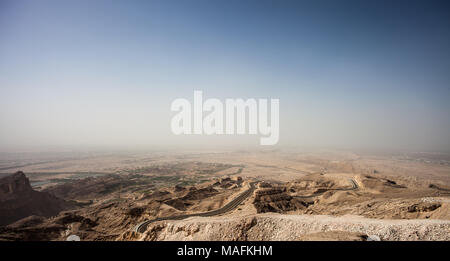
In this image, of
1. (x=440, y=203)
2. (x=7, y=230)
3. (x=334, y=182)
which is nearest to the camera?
(x=440, y=203)

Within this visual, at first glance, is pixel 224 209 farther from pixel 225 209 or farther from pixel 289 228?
pixel 289 228

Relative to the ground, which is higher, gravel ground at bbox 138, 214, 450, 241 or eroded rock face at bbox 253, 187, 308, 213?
gravel ground at bbox 138, 214, 450, 241

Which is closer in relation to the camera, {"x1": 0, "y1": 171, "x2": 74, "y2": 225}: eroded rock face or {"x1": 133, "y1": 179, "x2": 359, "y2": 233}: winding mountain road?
{"x1": 133, "y1": 179, "x2": 359, "y2": 233}: winding mountain road

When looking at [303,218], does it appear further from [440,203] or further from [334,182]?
[334,182]

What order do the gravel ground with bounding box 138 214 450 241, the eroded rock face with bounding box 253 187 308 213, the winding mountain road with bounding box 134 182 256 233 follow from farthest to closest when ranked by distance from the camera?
the eroded rock face with bounding box 253 187 308 213, the winding mountain road with bounding box 134 182 256 233, the gravel ground with bounding box 138 214 450 241

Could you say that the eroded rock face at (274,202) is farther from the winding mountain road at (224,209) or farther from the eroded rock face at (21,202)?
the eroded rock face at (21,202)

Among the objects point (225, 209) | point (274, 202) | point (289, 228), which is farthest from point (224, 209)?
point (289, 228)

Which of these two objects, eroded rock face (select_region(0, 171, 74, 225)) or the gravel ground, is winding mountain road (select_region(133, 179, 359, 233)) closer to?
the gravel ground

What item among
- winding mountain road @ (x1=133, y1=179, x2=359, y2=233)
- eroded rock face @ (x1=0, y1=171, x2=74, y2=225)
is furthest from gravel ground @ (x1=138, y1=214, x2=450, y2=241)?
eroded rock face @ (x1=0, y1=171, x2=74, y2=225)
